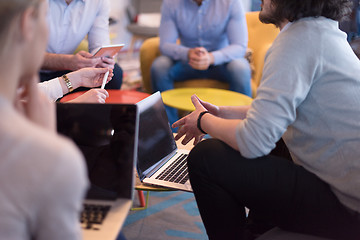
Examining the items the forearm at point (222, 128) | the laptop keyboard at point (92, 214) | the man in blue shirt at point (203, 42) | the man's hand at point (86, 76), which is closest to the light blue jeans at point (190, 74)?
the man in blue shirt at point (203, 42)

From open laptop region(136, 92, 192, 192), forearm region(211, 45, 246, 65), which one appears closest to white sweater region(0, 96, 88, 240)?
open laptop region(136, 92, 192, 192)

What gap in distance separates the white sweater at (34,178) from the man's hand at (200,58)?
2.17 m

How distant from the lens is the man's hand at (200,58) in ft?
9.04

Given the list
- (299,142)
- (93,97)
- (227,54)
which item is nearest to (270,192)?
(299,142)

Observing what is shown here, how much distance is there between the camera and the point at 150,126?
→ 4.78ft

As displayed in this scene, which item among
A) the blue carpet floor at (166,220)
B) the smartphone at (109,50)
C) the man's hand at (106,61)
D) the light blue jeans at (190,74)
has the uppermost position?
the smartphone at (109,50)

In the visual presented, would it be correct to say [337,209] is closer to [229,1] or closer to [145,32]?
[229,1]

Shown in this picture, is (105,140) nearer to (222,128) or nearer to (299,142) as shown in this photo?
(222,128)

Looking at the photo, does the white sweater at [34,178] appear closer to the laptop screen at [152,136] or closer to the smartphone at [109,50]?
the laptop screen at [152,136]

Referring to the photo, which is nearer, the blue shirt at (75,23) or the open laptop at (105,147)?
the open laptop at (105,147)

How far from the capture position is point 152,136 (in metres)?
1.48

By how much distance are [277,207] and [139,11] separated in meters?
5.88

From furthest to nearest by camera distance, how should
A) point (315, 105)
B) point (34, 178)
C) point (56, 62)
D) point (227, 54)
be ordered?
point (227, 54) → point (56, 62) → point (315, 105) → point (34, 178)

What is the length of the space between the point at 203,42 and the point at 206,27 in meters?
0.11
